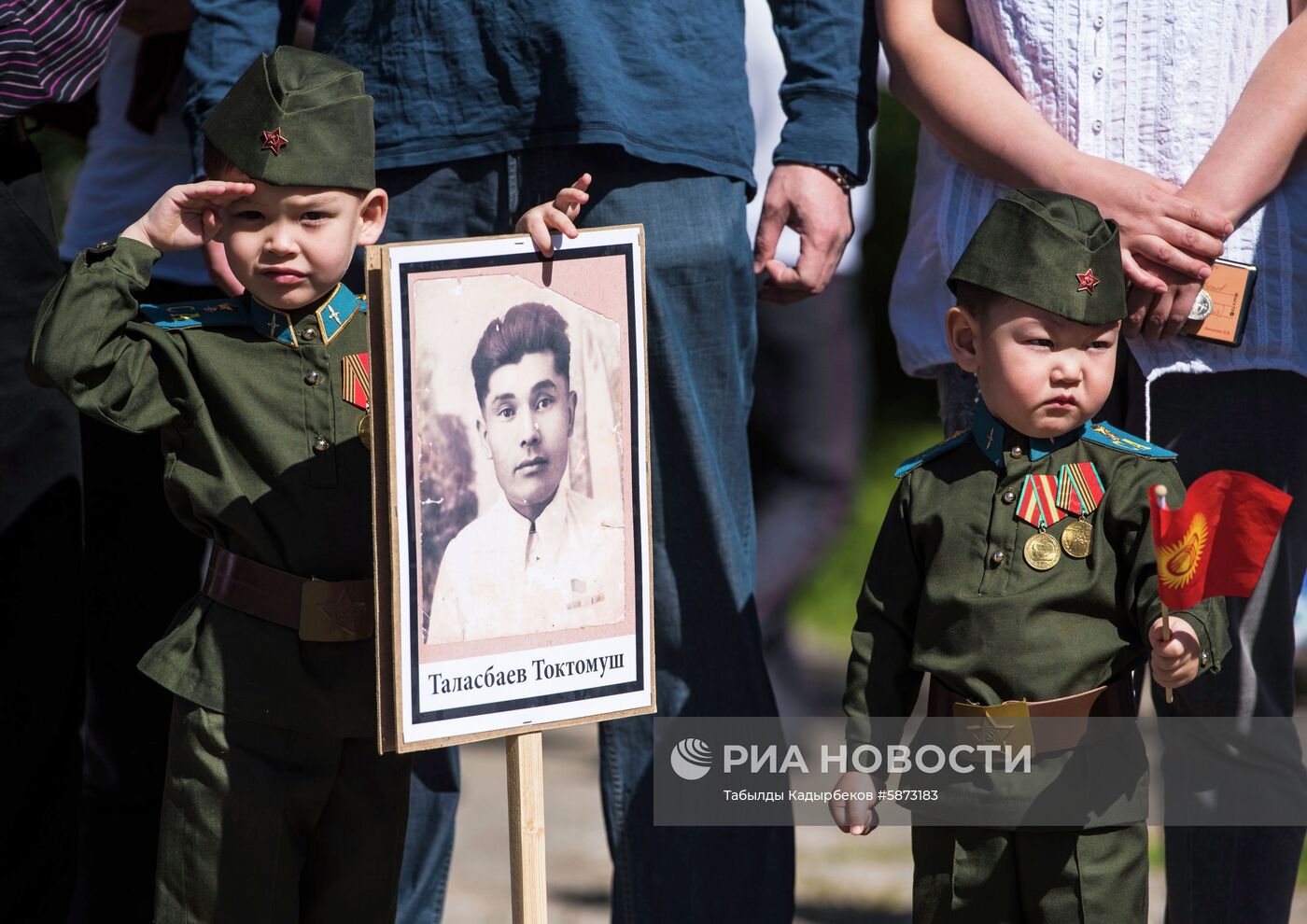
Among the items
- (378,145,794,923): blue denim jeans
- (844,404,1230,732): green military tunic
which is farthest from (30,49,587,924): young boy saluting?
(844,404,1230,732): green military tunic

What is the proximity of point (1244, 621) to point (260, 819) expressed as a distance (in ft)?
5.17

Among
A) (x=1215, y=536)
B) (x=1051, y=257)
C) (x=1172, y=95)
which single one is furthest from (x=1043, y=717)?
(x=1172, y=95)

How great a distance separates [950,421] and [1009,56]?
0.62 metres

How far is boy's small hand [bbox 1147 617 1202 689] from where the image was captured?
7.32 feet

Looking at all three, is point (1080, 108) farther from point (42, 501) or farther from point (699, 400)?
point (42, 501)

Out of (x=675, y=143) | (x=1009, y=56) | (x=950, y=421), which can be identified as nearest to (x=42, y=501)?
(x=675, y=143)

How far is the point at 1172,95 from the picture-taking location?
268 cm

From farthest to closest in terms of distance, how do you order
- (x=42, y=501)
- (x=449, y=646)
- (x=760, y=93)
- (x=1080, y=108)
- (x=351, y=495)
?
(x=760, y=93), (x=42, y=501), (x=1080, y=108), (x=351, y=495), (x=449, y=646)

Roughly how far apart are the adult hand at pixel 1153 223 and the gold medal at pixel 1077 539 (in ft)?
1.39

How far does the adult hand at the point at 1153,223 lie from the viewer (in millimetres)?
2566

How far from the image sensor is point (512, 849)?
2.35 metres

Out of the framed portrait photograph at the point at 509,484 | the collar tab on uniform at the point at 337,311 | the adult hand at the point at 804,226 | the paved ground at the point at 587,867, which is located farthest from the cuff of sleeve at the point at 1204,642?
the paved ground at the point at 587,867

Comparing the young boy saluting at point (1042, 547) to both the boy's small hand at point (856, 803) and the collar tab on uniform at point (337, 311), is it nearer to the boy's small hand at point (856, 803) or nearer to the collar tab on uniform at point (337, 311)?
the boy's small hand at point (856, 803)

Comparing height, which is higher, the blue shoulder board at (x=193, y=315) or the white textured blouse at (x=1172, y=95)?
the white textured blouse at (x=1172, y=95)
